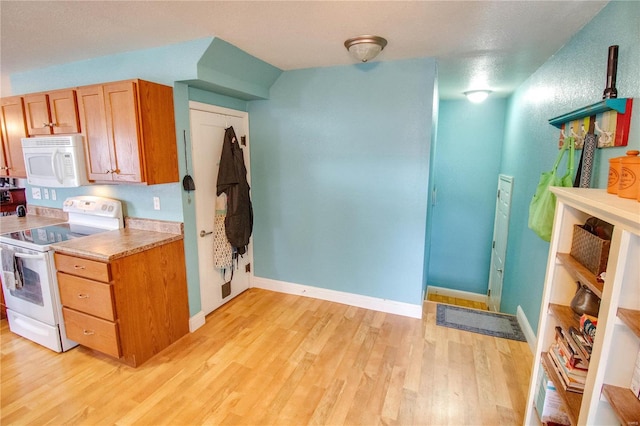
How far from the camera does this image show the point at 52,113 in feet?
8.88

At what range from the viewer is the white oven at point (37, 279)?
237 centimetres

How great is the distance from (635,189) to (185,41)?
108 inches

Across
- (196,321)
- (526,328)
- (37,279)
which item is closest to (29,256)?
(37,279)

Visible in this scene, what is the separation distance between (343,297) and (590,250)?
233cm

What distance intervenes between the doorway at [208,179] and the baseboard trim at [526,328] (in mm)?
2852

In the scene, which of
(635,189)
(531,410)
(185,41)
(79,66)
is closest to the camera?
(635,189)

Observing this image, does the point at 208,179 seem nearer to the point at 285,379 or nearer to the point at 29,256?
the point at 29,256

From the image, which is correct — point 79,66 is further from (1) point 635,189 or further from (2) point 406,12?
(1) point 635,189

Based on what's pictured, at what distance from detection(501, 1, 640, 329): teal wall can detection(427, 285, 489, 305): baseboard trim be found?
1.08 meters

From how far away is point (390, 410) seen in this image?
1936 mm

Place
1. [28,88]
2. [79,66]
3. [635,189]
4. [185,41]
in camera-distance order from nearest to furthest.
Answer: [635,189] < [185,41] < [79,66] < [28,88]

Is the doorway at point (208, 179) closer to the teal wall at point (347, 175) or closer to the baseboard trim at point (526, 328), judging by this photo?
the teal wall at point (347, 175)

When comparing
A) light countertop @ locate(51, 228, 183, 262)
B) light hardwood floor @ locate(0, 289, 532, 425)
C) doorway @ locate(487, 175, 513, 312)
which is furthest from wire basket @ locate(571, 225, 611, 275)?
light countertop @ locate(51, 228, 183, 262)

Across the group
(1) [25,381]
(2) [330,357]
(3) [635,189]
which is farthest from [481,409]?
(1) [25,381]
